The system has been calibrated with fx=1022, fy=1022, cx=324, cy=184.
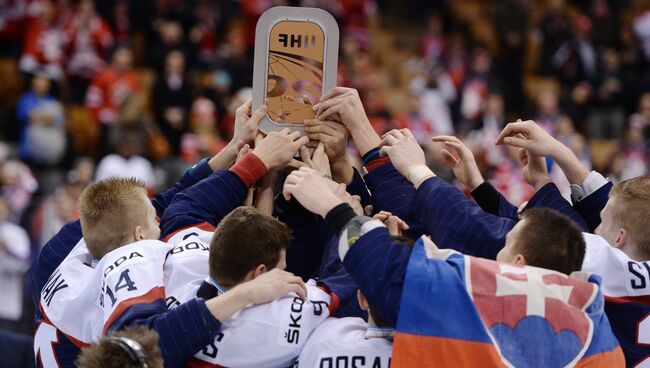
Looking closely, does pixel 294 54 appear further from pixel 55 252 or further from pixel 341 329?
pixel 55 252

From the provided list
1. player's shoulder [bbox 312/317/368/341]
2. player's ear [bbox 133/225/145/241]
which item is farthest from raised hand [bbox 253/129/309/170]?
player's shoulder [bbox 312/317/368/341]

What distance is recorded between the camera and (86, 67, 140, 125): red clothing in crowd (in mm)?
14828

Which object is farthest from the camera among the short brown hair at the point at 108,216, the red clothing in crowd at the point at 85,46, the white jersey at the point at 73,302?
the red clothing in crowd at the point at 85,46

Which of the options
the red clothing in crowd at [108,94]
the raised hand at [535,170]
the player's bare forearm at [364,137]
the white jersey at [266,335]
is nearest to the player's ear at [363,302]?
the white jersey at [266,335]

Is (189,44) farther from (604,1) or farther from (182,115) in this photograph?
(604,1)

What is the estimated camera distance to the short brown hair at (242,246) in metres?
4.13

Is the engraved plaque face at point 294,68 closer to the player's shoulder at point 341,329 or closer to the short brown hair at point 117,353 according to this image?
the player's shoulder at point 341,329

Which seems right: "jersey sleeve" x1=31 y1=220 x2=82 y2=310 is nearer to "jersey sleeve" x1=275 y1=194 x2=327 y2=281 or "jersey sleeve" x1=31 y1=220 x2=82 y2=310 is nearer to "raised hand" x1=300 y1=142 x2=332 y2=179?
"jersey sleeve" x1=275 y1=194 x2=327 y2=281

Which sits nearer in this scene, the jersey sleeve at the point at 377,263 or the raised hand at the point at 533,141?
the jersey sleeve at the point at 377,263

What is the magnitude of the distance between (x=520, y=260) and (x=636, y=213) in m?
0.77

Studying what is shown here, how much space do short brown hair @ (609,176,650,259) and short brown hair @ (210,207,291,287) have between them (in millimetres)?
1498

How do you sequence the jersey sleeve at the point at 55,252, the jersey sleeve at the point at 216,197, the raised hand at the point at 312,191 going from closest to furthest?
the raised hand at the point at 312,191 → the jersey sleeve at the point at 216,197 → the jersey sleeve at the point at 55,252

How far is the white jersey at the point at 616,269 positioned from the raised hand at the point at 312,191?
1.11 metres

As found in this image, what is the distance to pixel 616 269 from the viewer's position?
4.26 metres
